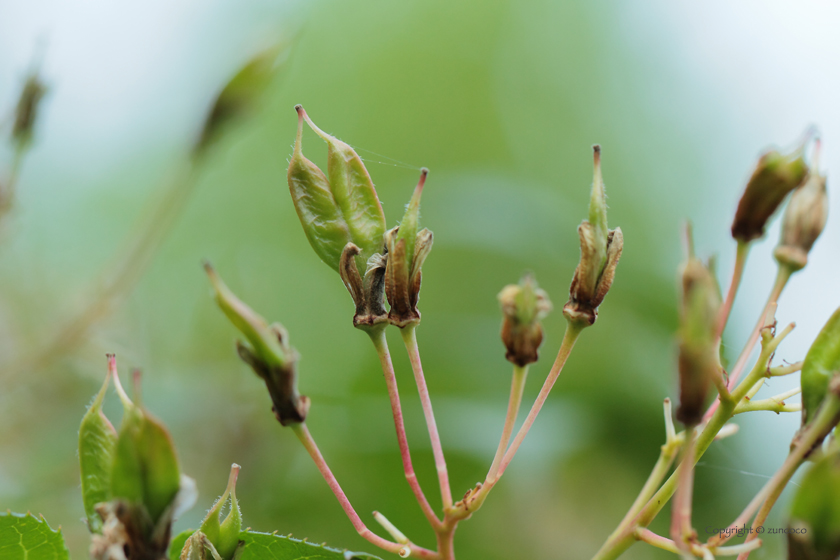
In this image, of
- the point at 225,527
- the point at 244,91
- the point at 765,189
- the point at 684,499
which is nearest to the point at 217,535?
the point at 225,527

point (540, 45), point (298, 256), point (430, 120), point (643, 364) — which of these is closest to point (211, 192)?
point (298, 256)

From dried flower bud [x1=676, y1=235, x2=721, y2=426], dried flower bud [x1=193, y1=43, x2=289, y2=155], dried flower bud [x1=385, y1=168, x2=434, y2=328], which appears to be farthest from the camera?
dried flower bud [x1=193, y1=43, x2=289, y2=155]

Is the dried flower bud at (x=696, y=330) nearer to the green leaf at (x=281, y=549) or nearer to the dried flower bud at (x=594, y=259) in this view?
the dried flower bud at (x=594, y=259)

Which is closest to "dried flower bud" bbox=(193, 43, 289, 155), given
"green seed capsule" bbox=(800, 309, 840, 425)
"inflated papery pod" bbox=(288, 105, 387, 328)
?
"inflated papery pod" bbox=(288, 105, 387, 328)

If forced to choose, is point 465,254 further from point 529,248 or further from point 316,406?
point 316,406

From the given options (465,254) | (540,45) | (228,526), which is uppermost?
(540,45)

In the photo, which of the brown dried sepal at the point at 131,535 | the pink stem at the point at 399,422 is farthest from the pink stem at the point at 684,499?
the brown dried sepal at the point at 131,535

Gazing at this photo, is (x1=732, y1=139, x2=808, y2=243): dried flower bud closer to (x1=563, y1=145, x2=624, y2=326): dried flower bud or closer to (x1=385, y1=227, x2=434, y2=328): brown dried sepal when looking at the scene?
(x1=563, y1=145, x2=624, y2=326): dried flower bud

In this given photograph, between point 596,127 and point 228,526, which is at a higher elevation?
point 596,127
